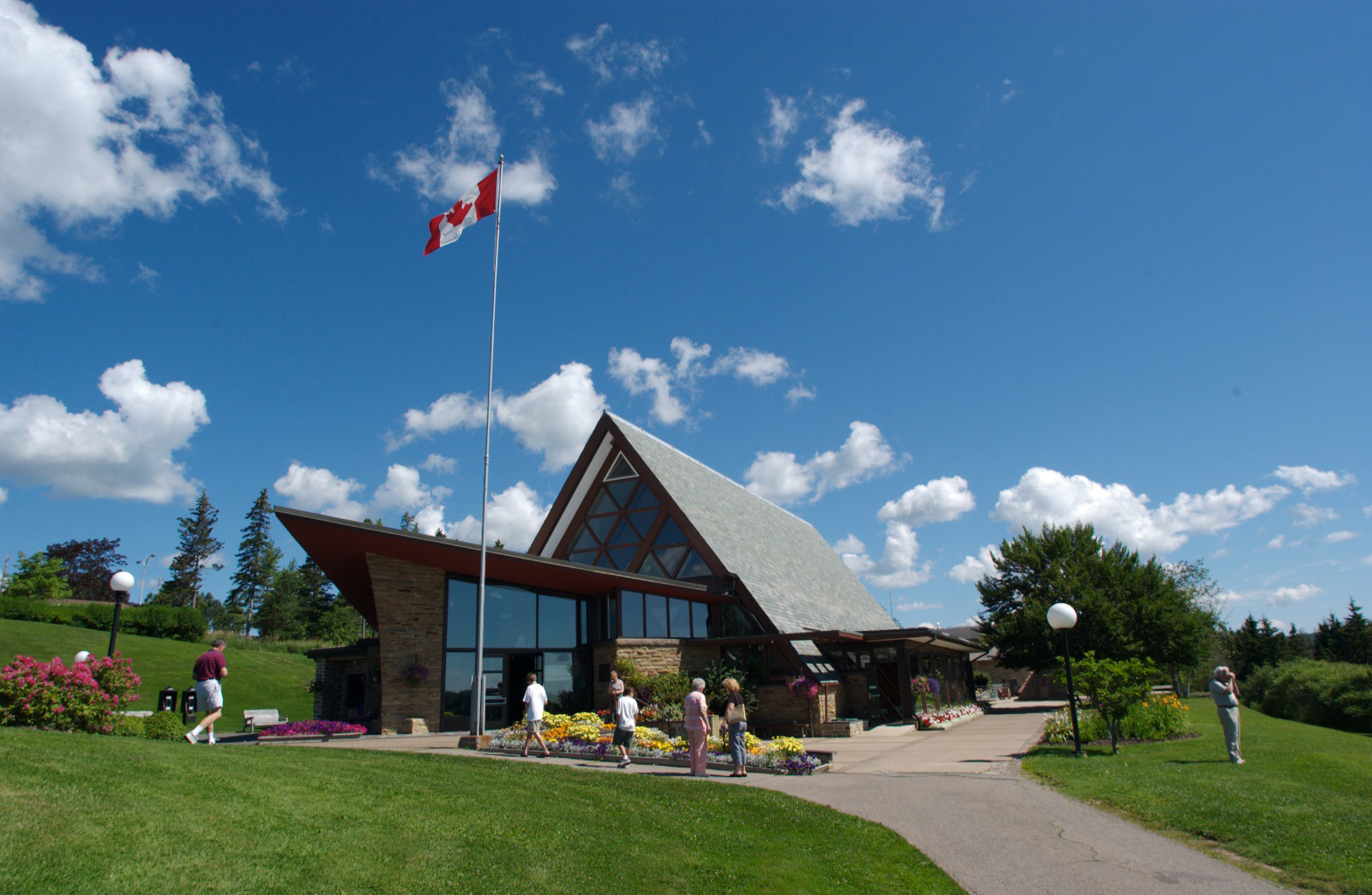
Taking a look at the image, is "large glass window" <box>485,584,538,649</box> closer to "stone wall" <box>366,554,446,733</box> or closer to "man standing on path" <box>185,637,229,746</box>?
"stone wall" <box>366,554,446,733</box>

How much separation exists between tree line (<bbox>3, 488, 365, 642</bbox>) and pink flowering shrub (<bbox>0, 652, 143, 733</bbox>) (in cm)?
4720

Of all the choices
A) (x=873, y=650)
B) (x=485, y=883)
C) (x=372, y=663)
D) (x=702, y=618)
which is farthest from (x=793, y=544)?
(x=485, y=883)

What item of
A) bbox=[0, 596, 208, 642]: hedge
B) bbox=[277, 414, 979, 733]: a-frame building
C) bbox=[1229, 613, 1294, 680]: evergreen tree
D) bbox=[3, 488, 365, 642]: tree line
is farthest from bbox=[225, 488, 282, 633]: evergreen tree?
bbox=[1229, 613, 1294, 680]: evergreen tree

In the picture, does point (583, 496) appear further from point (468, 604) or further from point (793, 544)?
point (793, 544)

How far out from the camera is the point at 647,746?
1339 centimetres

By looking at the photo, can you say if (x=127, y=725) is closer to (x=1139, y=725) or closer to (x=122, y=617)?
(x=1139, y=725)

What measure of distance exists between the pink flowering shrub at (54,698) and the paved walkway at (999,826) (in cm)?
464

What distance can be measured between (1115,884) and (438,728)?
14.9 metres

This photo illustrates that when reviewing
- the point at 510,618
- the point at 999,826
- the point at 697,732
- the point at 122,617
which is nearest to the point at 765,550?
the point at 510,618

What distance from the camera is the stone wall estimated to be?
17.4 meters

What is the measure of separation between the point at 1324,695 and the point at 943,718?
37.2 ft

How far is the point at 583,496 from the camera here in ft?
81.5

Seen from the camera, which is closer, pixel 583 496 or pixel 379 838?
pixel 379 838

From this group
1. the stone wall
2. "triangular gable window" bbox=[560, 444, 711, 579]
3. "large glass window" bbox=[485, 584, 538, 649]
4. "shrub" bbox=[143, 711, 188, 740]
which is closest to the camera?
"shrub" bbox=[143, 711, 188, 740]
